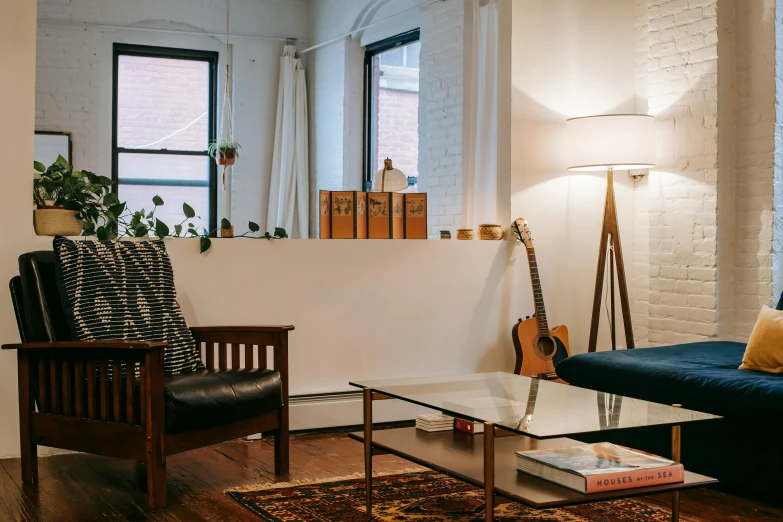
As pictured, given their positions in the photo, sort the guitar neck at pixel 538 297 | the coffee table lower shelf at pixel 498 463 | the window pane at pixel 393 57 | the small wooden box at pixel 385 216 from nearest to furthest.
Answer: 1. the coffee table lower shelf at pixel 498 463
2. the small wooden box at pixel 385 216
3. the guitar neck at pixel 538 297
4. the window pane at pixel 393 57

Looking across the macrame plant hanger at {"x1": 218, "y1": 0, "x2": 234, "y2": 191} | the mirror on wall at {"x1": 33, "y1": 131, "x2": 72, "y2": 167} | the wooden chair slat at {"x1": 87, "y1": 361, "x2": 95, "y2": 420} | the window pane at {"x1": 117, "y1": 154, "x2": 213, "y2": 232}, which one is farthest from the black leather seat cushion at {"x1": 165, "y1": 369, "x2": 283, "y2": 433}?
the macrame plant hanger at {"x1": 218, "y1": 0, "x2": 234, "y2": 191}

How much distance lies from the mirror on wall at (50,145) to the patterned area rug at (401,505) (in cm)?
490

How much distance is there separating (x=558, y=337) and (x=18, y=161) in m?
2.94

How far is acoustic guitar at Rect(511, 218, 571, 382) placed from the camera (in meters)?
4.96

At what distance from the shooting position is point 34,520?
3100 millimetres

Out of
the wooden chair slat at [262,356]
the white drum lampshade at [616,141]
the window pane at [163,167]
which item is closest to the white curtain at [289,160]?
the window pane at [163,167]

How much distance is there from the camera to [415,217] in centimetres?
498

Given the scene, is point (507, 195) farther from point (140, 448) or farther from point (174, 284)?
point (140, 448)

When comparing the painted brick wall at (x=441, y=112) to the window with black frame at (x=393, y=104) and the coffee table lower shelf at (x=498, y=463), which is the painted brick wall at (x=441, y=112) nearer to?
the window with black frame at (x=393, y=104)

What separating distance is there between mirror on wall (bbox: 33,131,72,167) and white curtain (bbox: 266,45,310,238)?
1.79 metres

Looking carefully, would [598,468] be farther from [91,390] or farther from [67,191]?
[67,191]

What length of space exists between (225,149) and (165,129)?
85cm

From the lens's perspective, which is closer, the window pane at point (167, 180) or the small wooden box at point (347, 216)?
the small wooden box at point (347, 216)

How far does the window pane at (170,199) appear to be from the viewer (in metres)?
8.01
